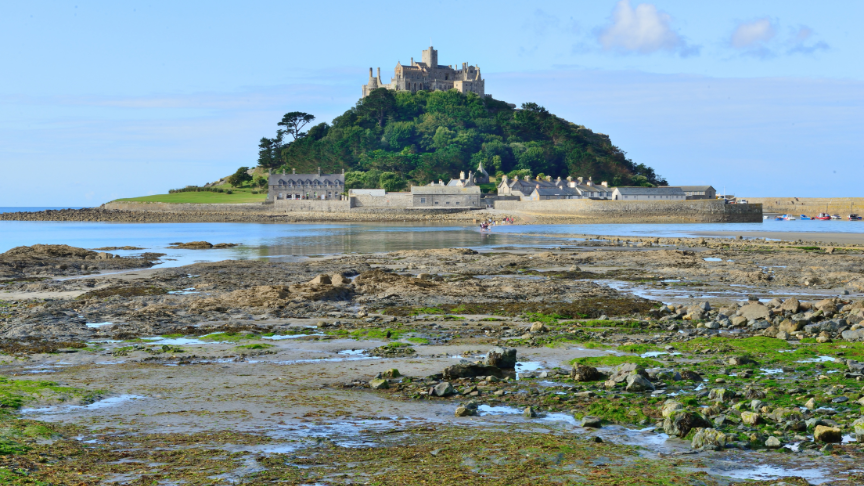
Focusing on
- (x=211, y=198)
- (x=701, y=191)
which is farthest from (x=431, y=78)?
(x=701, y=191)

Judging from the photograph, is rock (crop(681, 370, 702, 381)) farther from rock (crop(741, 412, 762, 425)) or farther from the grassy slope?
the grassy slope

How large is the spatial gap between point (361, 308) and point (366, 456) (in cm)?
929

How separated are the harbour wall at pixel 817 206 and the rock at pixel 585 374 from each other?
9806cm

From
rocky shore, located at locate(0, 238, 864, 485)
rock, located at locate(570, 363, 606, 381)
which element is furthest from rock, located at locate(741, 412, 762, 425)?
rock, located at locate(570, 363, 606, 381)

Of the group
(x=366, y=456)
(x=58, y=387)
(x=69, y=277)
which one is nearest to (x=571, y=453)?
(x=366, y=456)

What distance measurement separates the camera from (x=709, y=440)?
607cm

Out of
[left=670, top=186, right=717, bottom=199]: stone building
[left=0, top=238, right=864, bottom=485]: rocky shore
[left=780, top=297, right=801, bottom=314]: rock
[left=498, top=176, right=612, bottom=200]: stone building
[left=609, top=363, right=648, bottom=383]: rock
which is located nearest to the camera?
[left=0, top=238, right=864, bottom=485]: rocky shore

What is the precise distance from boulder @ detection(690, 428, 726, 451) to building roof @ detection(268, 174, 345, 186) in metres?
103

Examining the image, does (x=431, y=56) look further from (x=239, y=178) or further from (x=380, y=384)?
(x=380, y=384)

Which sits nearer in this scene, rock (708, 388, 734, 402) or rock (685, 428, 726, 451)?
rock (685, 428, 726, 451)

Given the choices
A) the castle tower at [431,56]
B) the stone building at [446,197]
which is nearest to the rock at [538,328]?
the stone building at [446,197]

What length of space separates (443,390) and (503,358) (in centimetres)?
137

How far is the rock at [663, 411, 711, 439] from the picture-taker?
6395mm

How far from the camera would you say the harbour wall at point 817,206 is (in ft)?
309
